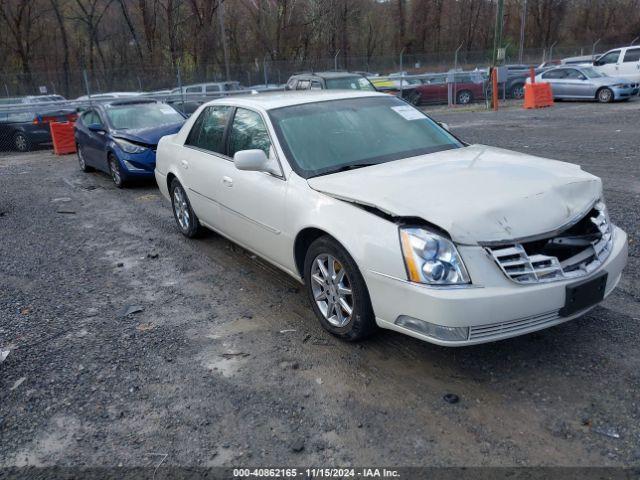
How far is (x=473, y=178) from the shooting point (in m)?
3.48

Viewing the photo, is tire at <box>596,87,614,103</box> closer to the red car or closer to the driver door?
the red car

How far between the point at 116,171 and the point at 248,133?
18.5ft

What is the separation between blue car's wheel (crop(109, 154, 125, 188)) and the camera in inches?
367

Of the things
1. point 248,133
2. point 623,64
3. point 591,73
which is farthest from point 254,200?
point 623,64

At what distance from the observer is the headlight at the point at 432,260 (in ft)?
9.61

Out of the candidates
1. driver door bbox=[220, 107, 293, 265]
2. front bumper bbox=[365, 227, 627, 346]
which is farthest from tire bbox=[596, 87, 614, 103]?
front bumper bbox=[365, 227, 627, 346]

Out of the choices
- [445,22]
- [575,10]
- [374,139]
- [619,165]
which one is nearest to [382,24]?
[445,22]

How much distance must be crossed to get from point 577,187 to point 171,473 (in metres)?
2.86

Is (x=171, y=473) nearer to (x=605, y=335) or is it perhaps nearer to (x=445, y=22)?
(x=605, y=335)

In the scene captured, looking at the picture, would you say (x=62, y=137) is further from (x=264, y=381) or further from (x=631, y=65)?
(x=631, y=65)

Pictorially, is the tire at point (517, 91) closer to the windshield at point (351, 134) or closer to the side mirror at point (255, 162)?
the windshield at point (351, 134)

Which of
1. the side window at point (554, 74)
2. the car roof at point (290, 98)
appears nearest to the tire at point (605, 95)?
the side window at point (554, 74)

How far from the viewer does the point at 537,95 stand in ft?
63.8

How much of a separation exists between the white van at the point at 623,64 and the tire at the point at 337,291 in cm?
2267
